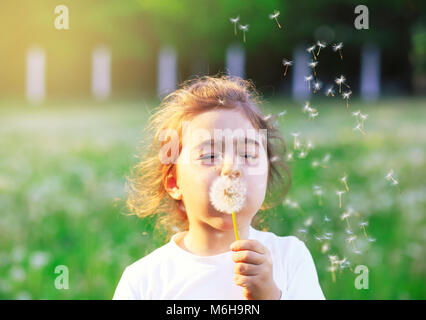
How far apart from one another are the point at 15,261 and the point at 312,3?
7759mm

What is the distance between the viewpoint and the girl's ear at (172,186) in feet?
4.57

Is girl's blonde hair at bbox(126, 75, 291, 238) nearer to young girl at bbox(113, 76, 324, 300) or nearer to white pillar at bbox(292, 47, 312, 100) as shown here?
young girl at bbox(113, 76, 324, 300)

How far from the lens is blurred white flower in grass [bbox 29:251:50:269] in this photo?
227 cm

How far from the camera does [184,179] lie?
1319mm

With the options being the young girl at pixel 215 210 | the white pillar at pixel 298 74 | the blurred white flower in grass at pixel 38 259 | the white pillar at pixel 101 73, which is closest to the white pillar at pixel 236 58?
the white pillar at pixel 298 74

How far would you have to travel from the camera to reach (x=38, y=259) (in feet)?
7.63

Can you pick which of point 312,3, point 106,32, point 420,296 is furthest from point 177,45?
point 420,296

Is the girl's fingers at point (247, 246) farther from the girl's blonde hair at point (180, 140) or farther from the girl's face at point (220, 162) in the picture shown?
the girl's blonde hair at point (180, 140)

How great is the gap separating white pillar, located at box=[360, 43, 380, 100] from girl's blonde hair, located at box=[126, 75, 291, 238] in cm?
917

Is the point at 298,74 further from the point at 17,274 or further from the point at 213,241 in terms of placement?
the point at 213,241

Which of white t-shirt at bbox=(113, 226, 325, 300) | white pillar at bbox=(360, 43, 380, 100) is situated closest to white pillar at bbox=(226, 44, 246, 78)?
white pillar at bbox=(360, 43, 380, 100)

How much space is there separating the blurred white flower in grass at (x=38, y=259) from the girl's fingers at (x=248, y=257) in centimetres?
136

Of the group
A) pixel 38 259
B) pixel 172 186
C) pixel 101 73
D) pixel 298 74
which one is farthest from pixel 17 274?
pixel 101 73

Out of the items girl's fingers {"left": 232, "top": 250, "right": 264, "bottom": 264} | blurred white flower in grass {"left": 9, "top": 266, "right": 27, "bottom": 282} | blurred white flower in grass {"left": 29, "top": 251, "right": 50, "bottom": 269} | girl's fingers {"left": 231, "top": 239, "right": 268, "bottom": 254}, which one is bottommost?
blurred white flower in grass {"left": 9, "top": 266, "right": 27, "bottom": 282}
